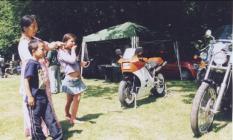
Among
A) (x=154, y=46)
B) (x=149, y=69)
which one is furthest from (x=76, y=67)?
(x=154, y=46)

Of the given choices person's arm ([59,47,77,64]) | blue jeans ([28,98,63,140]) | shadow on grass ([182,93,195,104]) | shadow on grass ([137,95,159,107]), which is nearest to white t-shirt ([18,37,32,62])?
blue jeans ([28,98,63,140])

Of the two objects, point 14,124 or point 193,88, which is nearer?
point 14,124

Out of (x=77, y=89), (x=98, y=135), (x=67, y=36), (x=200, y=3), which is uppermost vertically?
(x=200, y=3)

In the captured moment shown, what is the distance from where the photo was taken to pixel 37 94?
6.44 meters

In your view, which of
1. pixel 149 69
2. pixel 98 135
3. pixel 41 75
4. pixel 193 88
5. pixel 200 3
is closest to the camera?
pixel 41 75

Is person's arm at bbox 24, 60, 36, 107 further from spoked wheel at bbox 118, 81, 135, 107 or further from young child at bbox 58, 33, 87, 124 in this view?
spoked wheel at bbox 118, 81, 135, 107

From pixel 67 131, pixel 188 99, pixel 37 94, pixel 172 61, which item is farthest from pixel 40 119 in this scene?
pixel 172 61

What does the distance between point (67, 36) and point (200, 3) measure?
16723 mm

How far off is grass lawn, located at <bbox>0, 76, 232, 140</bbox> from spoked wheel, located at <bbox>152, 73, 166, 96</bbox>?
212 mm

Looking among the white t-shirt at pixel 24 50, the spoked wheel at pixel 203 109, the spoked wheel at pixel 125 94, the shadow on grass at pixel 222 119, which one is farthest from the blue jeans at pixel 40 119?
the spoked wheel at pixel 125 94

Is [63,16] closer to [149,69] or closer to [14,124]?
[149,69]

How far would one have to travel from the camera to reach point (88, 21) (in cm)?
2492

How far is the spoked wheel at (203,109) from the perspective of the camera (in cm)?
660

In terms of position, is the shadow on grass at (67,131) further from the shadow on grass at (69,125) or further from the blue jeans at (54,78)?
the blue jeans at (54,78)
